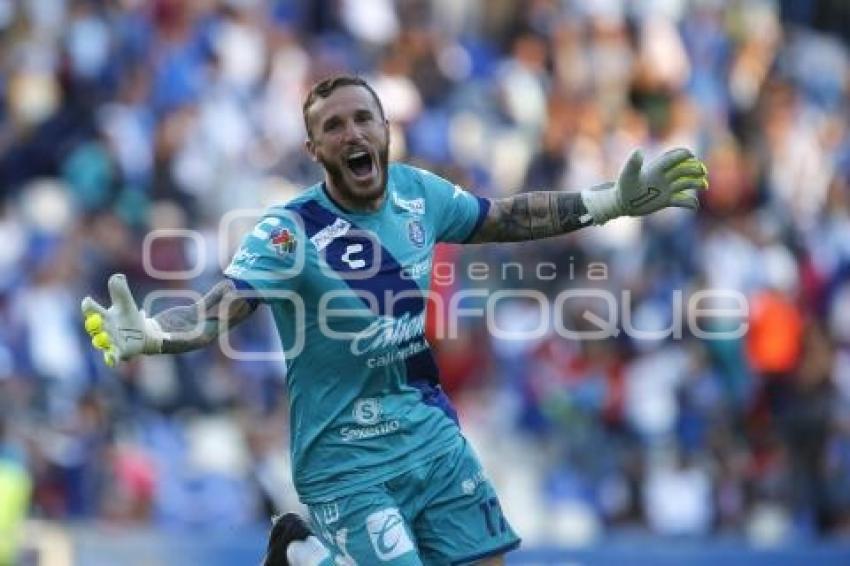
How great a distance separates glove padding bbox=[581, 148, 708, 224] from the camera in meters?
8.86

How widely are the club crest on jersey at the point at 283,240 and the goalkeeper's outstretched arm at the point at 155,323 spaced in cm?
23

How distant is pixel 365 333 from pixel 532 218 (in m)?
1.05

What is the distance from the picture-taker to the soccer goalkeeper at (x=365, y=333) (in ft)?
27.6

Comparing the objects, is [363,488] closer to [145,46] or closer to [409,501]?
[409,501]

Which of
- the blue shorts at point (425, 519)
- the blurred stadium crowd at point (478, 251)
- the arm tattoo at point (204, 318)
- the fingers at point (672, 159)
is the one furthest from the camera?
the blurred stadium crowd at point (478, 251)

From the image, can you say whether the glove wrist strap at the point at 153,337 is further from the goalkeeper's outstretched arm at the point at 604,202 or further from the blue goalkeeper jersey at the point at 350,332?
the goalkeeper's outstretched arm at the point at 604,202

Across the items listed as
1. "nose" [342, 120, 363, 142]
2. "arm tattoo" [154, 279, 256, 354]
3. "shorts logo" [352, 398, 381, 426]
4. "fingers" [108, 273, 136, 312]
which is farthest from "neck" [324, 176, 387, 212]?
"fingers" [108, 273, 136, 312]

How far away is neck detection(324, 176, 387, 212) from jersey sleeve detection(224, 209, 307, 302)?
10.2 inches

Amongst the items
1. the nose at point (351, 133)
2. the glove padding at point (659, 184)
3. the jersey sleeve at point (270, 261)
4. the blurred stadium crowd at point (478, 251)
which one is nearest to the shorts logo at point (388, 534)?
the jersey sleeve at point (270, 261)

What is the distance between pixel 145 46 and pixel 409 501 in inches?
390

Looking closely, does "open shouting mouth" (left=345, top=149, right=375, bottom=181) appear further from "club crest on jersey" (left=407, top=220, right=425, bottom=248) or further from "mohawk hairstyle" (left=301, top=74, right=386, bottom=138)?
"club crest on jersey" (left=407, top=220, right=425, bottom=248)

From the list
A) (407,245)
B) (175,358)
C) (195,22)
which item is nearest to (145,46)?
(195,22)

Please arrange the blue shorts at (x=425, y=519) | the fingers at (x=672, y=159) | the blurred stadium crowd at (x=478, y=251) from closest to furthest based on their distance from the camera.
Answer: the blue shorts at (x=425, y=519) → the fingers at (x=672, y=159) → the blurred stadium crowd at (x=478, y=251)

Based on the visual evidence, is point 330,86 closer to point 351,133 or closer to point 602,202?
point 351,133
